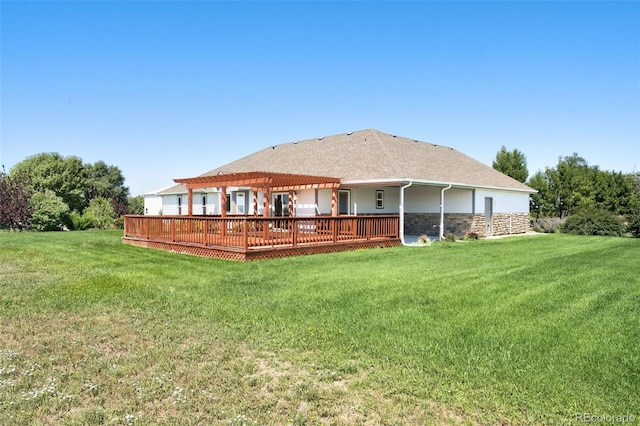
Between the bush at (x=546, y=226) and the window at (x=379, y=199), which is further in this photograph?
the bush at (x=546, y=226)

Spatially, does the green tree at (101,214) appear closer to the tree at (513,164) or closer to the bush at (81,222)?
the bush at (81,222)

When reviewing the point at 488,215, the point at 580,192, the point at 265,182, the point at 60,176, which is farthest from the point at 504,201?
the point at 60,176

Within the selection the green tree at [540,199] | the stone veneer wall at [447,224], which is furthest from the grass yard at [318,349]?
the green tree at [540,199]

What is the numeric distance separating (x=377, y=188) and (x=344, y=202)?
1.85m

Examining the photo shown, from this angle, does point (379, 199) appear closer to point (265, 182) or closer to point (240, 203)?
point (265, 182)

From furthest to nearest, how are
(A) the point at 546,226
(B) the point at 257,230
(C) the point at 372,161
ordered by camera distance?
(A) the point at 546,226 < (C) the point at 372,161 < (B) the point at 257,230

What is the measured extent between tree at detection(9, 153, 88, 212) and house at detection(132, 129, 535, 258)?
25947 millimetres

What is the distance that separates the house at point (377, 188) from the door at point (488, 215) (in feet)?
0.19

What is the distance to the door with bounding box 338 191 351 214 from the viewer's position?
21.2 m

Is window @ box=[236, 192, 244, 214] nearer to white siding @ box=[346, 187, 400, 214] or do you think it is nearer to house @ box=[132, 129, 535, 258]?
house @ box=[132, 129, 535, 258]

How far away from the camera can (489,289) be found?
25.2ft

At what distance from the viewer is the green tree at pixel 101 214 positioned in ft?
99.2

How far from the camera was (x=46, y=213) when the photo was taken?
2661cm

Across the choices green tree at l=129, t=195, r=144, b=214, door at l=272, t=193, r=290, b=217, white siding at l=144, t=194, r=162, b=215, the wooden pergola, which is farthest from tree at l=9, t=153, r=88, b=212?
the wooden pergola
